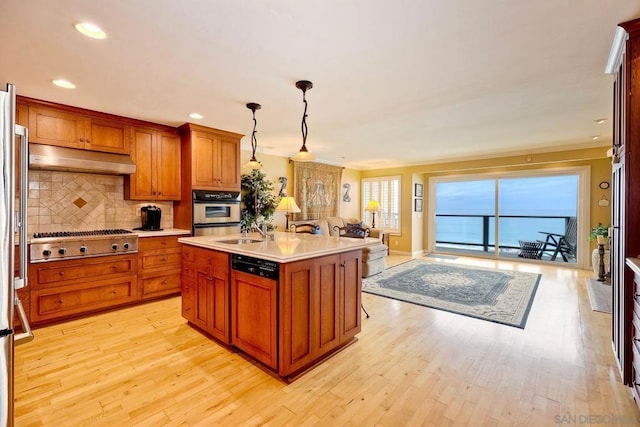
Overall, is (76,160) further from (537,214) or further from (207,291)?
(537,214)

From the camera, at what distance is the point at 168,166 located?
4.11 meters

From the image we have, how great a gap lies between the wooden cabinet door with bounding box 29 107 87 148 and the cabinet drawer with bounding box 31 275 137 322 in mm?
1595

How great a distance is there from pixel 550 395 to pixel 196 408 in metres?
2.31

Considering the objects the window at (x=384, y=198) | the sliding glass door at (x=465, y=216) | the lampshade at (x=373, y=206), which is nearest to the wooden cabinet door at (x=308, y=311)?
the lampshade at (x=373, y=206)

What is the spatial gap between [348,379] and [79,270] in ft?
10.2

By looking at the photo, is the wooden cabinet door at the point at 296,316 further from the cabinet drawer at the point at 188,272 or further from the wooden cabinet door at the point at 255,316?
the cabinet drawer at the point at 188,272

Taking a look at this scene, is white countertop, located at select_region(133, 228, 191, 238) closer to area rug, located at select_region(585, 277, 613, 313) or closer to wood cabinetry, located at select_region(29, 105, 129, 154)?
wood cabinetry, located at select_region(29, 105, 129, 154)

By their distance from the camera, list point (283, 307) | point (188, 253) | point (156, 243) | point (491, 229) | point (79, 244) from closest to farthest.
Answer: point (283, 307), point (188, 253), point (79, 244), point (156, 243), point (491, 229)

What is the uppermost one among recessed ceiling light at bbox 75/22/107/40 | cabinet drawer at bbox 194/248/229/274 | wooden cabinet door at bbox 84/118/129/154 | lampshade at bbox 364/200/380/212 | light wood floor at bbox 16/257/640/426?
recessed ceiling light at bbox 75/22/107/40

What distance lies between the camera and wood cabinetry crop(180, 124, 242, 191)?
405 centimetres

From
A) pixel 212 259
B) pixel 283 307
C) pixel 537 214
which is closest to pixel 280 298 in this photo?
pixel 283 307

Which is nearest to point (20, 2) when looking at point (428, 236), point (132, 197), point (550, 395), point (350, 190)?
point (132, 197)

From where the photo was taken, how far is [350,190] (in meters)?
8.04

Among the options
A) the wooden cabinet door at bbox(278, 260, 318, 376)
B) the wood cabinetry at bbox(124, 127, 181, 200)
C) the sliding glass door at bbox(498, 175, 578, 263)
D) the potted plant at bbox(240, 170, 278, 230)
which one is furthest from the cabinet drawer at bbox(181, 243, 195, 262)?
the sliding glass door at bbox(498, 175, 578, 263)
